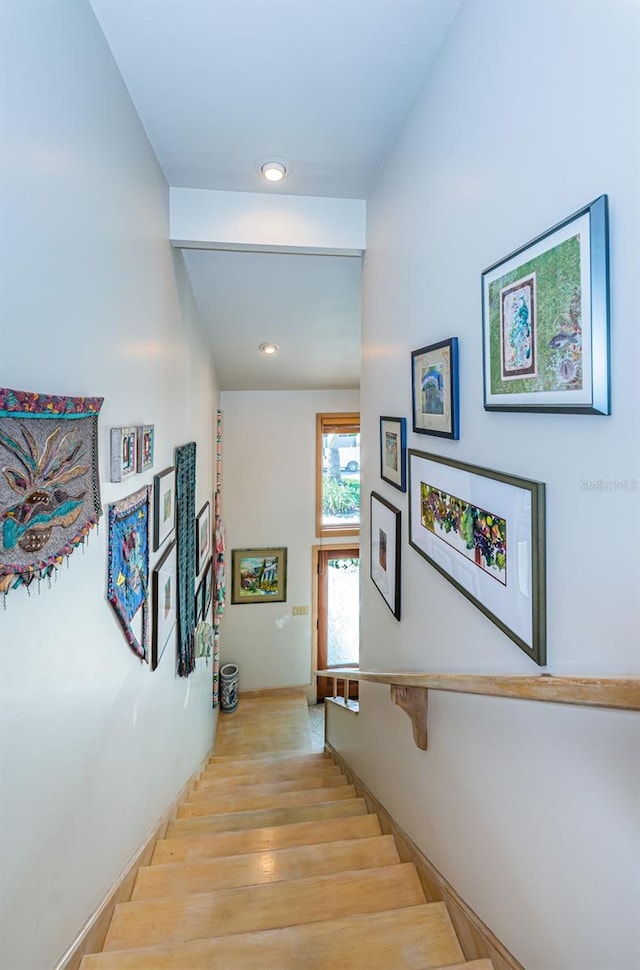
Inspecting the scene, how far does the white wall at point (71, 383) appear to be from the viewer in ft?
3.10

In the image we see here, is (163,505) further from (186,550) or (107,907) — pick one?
(107,907)

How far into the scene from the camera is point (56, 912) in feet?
3.84

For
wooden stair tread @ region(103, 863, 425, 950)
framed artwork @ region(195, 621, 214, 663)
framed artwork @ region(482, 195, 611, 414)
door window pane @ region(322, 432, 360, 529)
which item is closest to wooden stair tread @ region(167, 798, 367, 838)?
wooden stair tread @ region(103, 863, 425, 950)

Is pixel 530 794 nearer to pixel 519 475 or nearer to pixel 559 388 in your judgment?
pixel 519 475

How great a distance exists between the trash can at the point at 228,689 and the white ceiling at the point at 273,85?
166 inches

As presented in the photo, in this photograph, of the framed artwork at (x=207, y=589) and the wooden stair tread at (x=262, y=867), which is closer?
the wooden stair tread at (x=262, y=867)

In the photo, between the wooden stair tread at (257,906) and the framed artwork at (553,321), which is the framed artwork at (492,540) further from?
the wooden stair tread at (257,906)

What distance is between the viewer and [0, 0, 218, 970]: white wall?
0.94 metres

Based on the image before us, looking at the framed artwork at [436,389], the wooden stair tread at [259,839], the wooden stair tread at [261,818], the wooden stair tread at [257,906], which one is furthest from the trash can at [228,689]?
the framed artwork at [436,389]

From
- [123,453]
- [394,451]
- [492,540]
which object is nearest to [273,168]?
[394,451]

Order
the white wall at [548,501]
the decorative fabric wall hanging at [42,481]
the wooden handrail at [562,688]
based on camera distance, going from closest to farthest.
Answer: the wooden handrail at [562,688] < the white wall at [548,501] < the decorative fabric wall hanging at [42,481]

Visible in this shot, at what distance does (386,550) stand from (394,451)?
1.48 feet

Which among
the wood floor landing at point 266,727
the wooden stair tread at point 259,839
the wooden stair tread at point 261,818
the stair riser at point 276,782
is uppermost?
the wooden stair tread at point 259,839

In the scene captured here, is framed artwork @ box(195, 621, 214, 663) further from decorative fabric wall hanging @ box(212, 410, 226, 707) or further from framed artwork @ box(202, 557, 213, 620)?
decorative fabric wall hanging @ box(212, 410, 226, 707)
